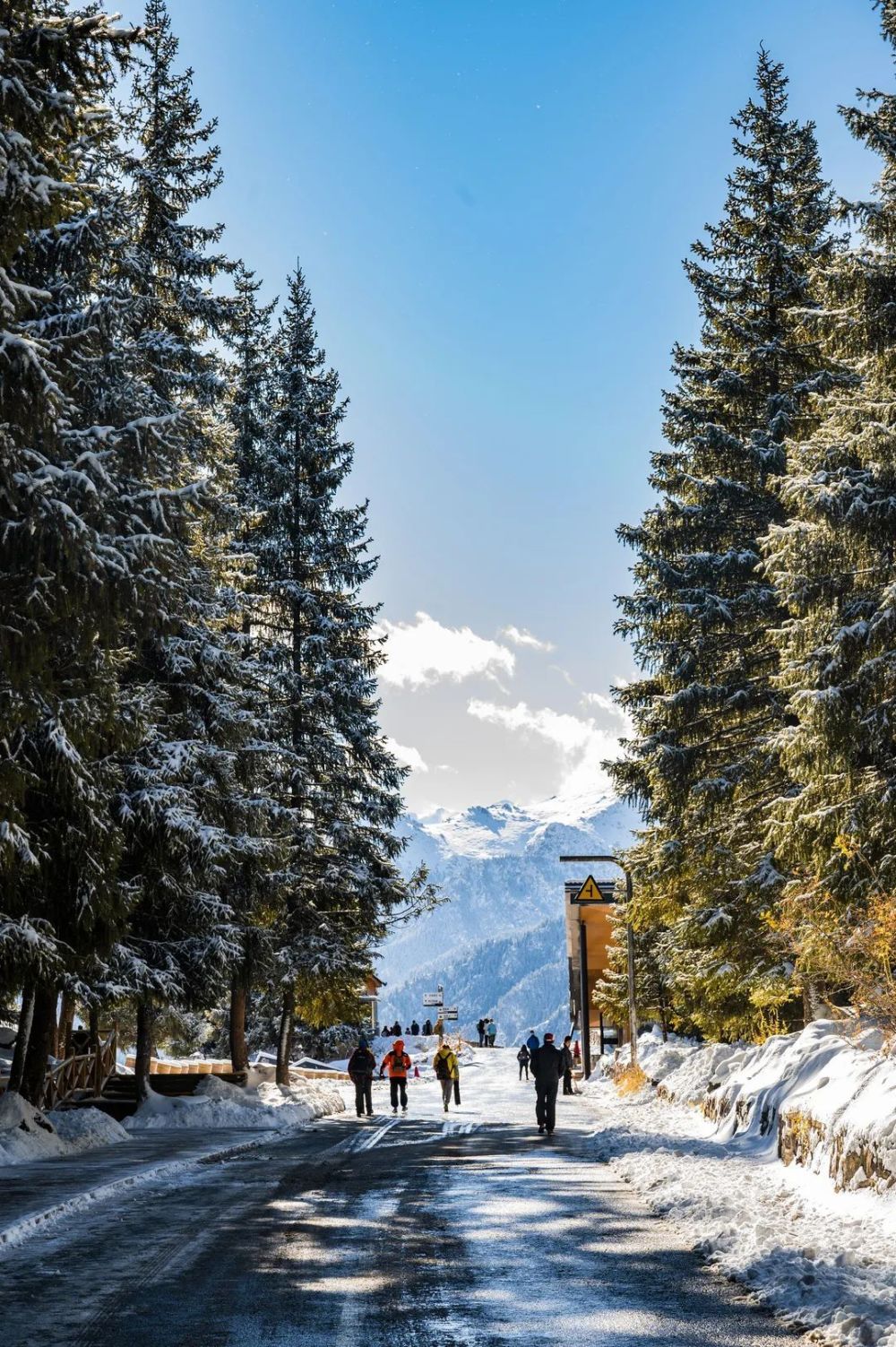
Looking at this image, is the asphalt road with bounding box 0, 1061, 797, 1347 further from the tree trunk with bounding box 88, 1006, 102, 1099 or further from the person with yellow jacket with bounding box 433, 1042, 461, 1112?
the person with yellow jacket with bounding box 433, 1042, 461, 1112

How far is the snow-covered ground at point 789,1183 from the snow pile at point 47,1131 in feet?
24.1

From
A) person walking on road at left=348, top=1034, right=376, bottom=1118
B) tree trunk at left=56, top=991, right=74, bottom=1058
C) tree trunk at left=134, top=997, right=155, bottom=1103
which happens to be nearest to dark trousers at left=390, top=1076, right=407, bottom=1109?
person walking on road at left=348, top=1034, right=376, bottom=1118

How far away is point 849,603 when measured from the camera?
16.0 m

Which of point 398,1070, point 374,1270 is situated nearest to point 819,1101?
point 374,1270

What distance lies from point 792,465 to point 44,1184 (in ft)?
39.9

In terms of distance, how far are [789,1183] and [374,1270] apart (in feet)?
14.2

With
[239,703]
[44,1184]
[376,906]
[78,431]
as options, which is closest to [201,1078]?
[376,906]

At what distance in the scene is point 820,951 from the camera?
15.1m

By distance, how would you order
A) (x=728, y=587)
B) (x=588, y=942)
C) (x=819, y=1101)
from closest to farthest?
(x=819, y=1101) → (x=728, y=587) → (x=588, y=942)

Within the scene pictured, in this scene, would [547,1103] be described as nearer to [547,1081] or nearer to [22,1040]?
[547,1081]

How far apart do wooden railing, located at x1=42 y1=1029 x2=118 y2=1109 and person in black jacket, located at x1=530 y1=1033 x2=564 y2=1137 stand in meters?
8.25

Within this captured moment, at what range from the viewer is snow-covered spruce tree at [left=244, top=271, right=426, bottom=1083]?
98.5 ft

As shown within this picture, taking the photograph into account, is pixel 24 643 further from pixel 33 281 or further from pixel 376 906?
pixel 376 906

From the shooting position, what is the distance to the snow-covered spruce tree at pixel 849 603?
49.3 ft
